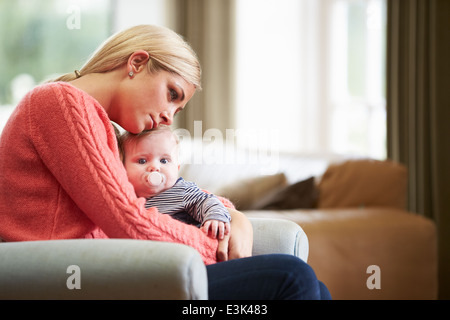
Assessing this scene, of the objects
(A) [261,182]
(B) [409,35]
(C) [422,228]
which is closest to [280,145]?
(B) [409,35]

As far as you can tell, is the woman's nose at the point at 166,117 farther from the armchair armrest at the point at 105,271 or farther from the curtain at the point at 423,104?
the curtain at the point at 423,104

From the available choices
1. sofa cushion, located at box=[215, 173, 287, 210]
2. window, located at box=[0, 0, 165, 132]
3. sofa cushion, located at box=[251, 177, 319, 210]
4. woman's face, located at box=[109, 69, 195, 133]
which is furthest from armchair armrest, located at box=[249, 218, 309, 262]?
window, located at box=[0, 0, 165, 132]

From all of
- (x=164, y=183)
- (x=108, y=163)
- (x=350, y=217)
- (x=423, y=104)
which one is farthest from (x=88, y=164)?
(x=423, y=104)

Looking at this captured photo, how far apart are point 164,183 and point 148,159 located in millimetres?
50

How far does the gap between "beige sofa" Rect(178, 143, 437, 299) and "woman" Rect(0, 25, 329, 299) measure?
0.87 m

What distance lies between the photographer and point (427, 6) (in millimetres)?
2918

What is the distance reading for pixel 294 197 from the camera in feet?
7.64

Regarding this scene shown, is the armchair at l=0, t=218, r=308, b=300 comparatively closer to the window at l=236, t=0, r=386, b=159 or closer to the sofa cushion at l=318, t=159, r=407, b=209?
the sofa cushion at l=318, t=159, r=407, b=209

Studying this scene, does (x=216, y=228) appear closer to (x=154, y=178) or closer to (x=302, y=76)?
(x=154, y=178)

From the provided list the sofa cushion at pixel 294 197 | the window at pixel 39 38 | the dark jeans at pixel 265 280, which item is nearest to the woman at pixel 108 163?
the dark jeans at pixel 265 280

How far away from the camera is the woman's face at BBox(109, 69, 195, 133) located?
99cm

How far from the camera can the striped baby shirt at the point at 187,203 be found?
1.01 m
